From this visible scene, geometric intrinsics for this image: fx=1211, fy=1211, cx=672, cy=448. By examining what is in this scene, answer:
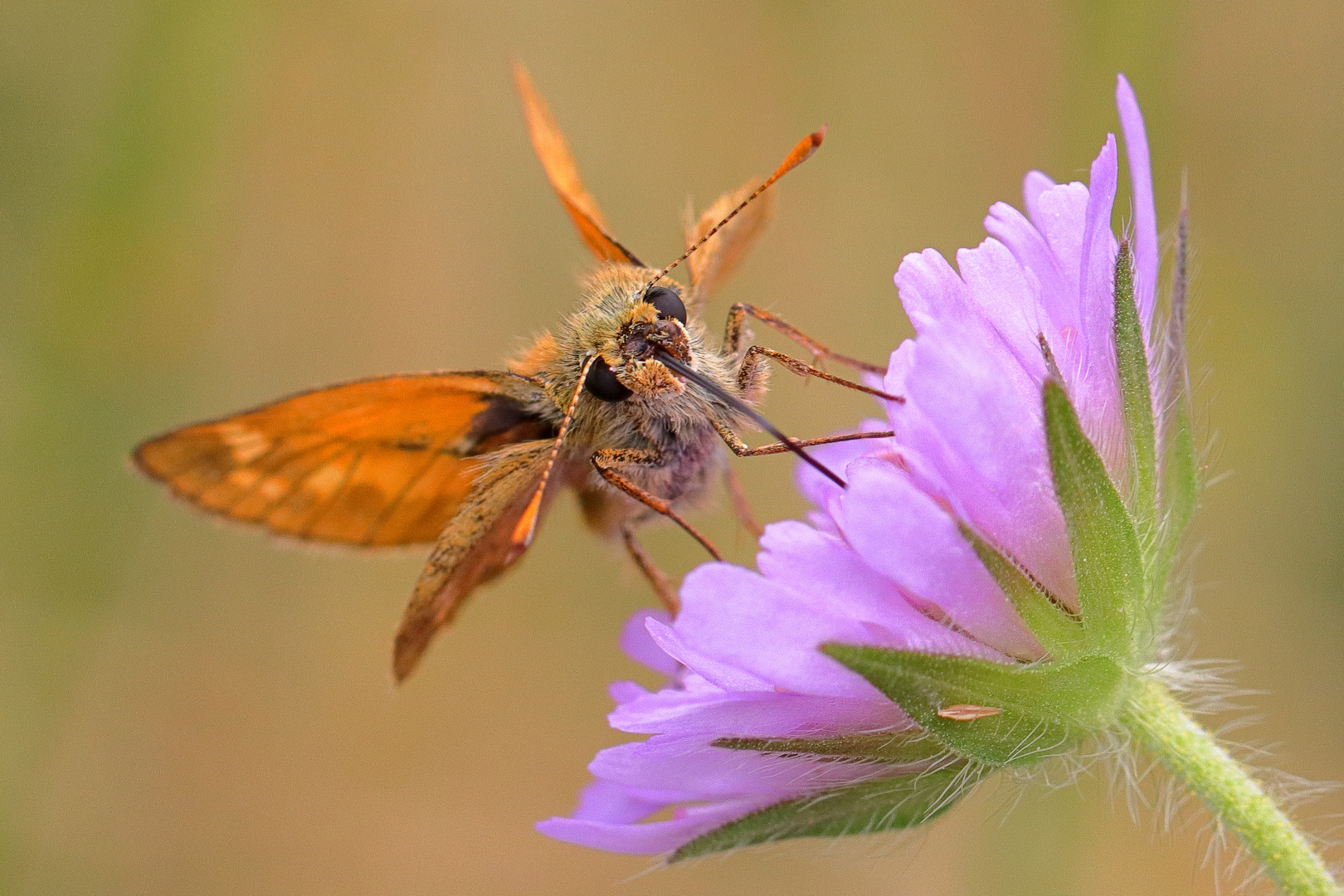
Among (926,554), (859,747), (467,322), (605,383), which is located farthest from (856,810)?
(467,322)

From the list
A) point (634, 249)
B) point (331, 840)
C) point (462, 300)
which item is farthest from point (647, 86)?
point (331, 840)

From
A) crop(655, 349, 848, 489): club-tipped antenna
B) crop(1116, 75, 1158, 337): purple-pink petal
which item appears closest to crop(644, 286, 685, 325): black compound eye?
crop(655, 349, 848, 489): club-tipped antenna

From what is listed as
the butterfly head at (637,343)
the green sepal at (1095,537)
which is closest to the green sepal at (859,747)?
the green sepal at (1095,537)

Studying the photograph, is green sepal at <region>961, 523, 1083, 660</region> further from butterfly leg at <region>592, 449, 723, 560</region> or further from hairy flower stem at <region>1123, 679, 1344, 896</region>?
butterfly leg at <region>592, 449, 723, 560</region>

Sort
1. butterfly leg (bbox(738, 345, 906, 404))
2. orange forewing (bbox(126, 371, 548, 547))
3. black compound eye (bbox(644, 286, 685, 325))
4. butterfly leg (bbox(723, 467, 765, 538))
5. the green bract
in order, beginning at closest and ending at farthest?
the green bract < butterfly leg (bbox(738, 345, 906, 404)) < black compound eye (bbox(644, 286, 685, 325)) < orange forewing (bbox(126, 371, 548, 547)) < butterfly leg (bbox(723, 467, 765, 538))

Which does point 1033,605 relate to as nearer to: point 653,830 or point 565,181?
point 653,830

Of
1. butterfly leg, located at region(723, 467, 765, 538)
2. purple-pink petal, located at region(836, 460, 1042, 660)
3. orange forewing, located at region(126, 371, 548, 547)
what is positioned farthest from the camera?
butterfly leg, located at region(723, 467, 765, 538)

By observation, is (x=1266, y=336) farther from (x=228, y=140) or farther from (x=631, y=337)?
(x=228, y=140)

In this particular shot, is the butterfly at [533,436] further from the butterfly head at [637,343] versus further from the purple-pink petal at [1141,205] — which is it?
the purple-pink petal at [1141,205]
